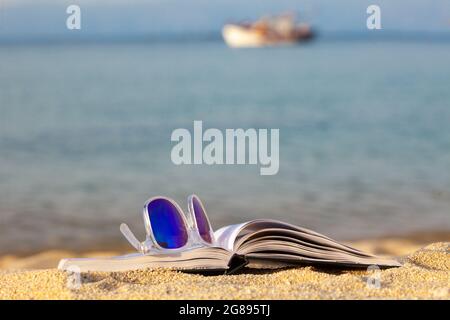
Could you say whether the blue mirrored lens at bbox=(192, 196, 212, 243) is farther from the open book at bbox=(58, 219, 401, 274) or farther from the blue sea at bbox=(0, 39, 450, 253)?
the blue sea at bbox=(0, 39, 450, 253)

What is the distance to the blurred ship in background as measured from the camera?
28.4 meters

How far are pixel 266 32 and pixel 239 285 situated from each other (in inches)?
1031

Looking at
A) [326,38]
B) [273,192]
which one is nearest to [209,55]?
[326,38]

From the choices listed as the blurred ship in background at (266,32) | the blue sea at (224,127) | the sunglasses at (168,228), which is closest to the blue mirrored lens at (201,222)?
the sunglasses at (168,228)

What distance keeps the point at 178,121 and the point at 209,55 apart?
12175 millimetres

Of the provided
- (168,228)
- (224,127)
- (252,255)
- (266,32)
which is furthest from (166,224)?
(266,32)

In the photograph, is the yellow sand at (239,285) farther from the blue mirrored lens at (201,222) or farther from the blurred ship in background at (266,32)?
the blurred ship in background at (266,32)

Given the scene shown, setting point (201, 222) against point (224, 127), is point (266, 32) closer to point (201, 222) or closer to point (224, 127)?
point (224, 127)

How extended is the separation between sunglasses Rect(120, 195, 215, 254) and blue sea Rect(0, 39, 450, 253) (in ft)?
10.3

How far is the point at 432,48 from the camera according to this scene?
24.8 metres

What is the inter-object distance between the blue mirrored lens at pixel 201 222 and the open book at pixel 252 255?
0.20 feet

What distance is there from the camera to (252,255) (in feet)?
9.80

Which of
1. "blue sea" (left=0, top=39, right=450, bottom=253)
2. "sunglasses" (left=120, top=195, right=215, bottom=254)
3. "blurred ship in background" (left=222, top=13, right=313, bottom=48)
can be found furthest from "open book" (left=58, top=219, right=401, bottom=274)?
"blurred ship in background" (left=222, top=13, right=313, bottom=48)
